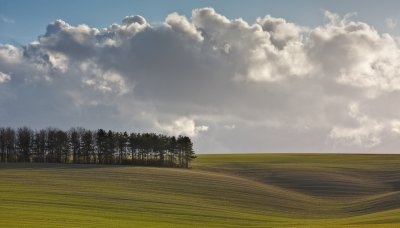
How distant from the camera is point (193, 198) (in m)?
67.7

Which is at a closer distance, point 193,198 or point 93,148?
point 193,198

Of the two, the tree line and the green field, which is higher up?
the tree line

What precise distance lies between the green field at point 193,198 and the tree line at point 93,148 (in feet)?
78.6

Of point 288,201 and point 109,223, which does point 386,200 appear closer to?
point 288,201

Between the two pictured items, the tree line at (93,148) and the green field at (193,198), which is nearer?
the green field at (193,198)

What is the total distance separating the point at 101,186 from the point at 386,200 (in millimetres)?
35828

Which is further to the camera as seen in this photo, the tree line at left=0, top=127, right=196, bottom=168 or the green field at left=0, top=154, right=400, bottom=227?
the tree line at left=0, top=127, right=196, bottom=168

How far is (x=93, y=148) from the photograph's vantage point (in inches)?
4963

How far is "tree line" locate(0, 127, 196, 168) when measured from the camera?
122 meters

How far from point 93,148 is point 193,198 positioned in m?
62.6

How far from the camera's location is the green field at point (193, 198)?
49.9m

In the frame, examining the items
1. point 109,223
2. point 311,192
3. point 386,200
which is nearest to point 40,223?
point 109,223

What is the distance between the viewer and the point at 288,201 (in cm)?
7350

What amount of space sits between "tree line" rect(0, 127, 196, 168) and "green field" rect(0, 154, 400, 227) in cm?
2396
